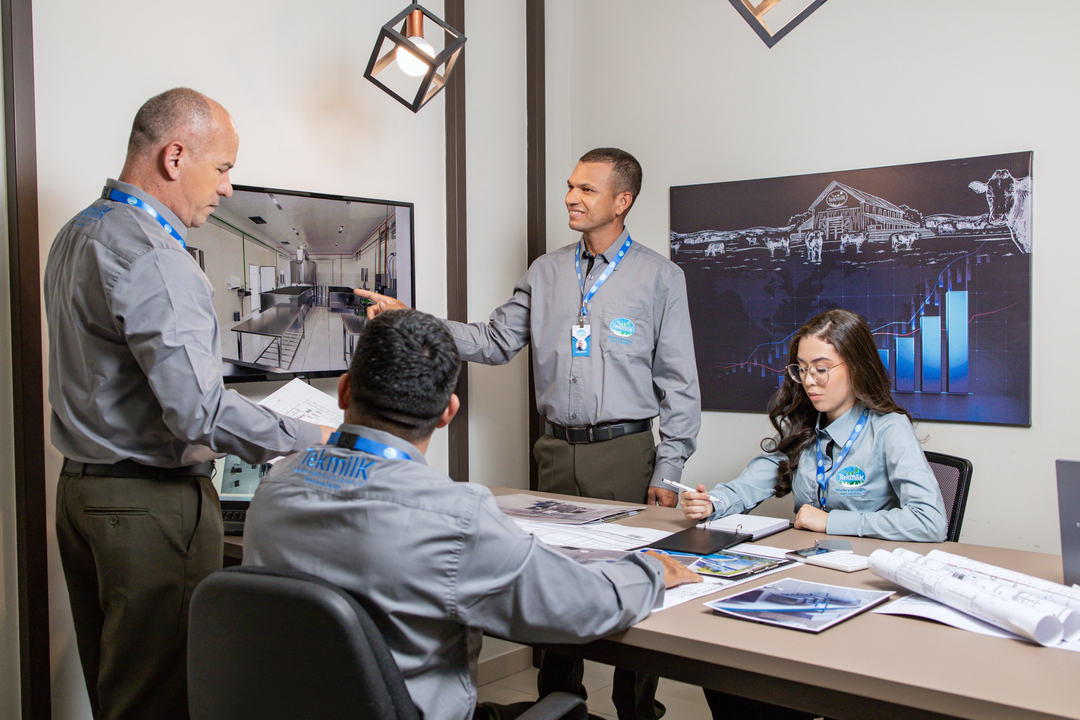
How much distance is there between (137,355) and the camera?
5.47 ft

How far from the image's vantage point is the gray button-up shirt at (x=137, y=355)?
1657mm

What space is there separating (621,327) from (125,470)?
1763 mm

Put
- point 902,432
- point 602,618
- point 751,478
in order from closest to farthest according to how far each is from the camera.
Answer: point 602,618 → point 902,432 → point 751,478

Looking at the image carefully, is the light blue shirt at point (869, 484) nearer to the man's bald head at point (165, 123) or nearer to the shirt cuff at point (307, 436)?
the shirt cuff at point (307, 436)

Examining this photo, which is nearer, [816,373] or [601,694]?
[816,373]

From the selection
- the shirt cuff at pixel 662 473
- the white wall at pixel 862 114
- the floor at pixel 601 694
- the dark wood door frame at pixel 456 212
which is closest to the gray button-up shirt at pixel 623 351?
the shirt cuff at pixel 662 473

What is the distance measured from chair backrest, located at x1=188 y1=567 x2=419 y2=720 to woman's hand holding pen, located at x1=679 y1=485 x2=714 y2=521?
1114 mm

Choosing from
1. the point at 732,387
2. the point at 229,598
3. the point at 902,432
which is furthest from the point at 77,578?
the point at 732,387

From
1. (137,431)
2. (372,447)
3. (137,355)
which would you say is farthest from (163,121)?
(372,447)

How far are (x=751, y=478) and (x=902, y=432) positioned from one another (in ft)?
1.44

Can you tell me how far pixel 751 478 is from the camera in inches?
94.7

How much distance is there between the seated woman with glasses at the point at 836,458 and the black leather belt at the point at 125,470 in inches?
47.6

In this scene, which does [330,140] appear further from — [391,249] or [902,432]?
[902,432]

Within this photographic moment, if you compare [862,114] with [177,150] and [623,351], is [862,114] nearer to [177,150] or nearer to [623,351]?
[623,351]
